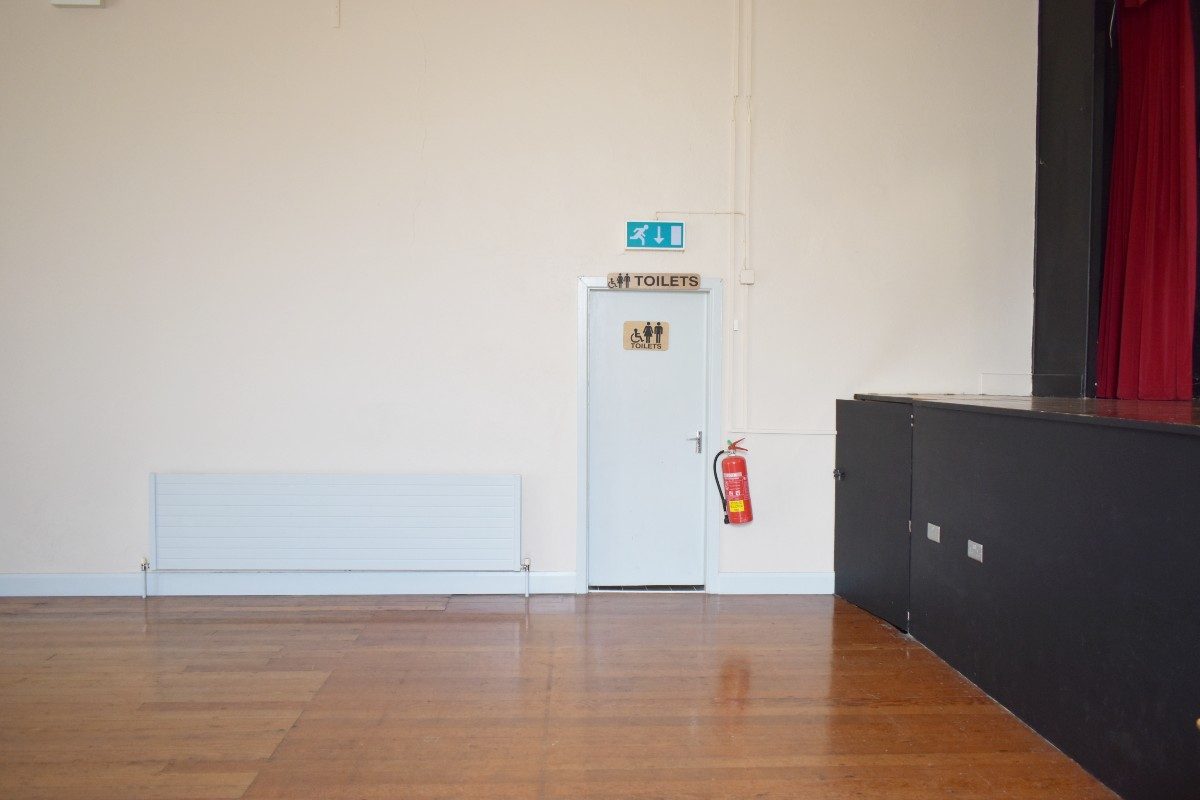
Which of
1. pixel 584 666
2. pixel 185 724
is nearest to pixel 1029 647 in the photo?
pixel 584 666

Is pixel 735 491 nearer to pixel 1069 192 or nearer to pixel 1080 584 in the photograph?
pixel 1080 584

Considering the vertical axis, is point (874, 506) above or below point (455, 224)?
below

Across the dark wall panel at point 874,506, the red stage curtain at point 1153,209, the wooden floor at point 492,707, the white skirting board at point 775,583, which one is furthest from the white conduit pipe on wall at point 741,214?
the red stage curtain at point 1153,209

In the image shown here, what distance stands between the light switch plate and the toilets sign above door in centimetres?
219

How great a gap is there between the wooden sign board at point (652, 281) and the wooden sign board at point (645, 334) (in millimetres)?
209

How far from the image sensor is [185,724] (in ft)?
9.25

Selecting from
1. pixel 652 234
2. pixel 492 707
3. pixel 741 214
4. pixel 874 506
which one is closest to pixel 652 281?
pixel 652 234

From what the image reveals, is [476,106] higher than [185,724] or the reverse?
higher

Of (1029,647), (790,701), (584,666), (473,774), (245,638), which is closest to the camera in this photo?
(473,774)

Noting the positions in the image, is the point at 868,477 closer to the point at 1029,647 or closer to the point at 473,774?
the point at 1029,647

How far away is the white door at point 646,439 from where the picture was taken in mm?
4504

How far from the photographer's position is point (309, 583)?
4.41 m

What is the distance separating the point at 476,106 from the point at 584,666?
3055mm

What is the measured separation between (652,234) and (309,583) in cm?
278
